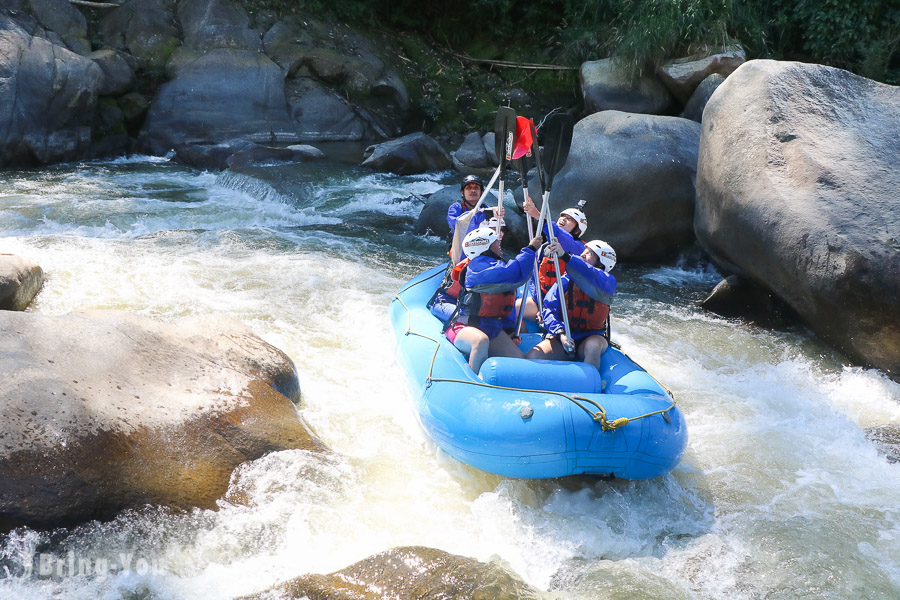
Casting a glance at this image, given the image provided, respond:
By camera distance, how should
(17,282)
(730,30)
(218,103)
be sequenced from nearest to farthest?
(17,282)
(730,30)
(218,103)

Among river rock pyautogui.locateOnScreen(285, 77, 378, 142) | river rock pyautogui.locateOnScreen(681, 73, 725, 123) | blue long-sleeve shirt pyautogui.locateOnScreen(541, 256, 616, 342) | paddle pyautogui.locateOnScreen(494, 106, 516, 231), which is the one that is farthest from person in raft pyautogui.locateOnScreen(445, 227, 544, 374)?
river rock pyautogui.locateOnScreen(285, 77, 378, 142)

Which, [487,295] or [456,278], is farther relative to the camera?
[456,278]

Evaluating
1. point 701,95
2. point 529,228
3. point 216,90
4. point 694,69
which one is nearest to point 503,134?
point 529,228

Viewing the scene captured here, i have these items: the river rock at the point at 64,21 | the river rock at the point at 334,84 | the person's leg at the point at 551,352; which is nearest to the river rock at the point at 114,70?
the river rock at the point at 64,21

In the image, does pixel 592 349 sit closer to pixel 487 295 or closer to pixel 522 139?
pixel 487 295

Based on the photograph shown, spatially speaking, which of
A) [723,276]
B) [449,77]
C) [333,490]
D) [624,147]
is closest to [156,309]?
[333,490]

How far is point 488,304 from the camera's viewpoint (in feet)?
14.1

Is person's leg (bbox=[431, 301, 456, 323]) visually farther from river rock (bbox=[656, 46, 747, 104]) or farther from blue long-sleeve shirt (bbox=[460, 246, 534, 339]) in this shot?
river rock (bbox=[656, 46, 747, 104])

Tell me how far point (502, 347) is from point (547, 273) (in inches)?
28.0

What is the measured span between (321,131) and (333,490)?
9111 millimetres

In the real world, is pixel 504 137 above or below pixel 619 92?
above

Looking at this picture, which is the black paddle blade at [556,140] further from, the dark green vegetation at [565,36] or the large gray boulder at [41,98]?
the large gray boulder at [41,98]

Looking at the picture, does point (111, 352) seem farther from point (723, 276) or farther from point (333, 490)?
point (723, 276)

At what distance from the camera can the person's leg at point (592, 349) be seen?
4324 millimetres
